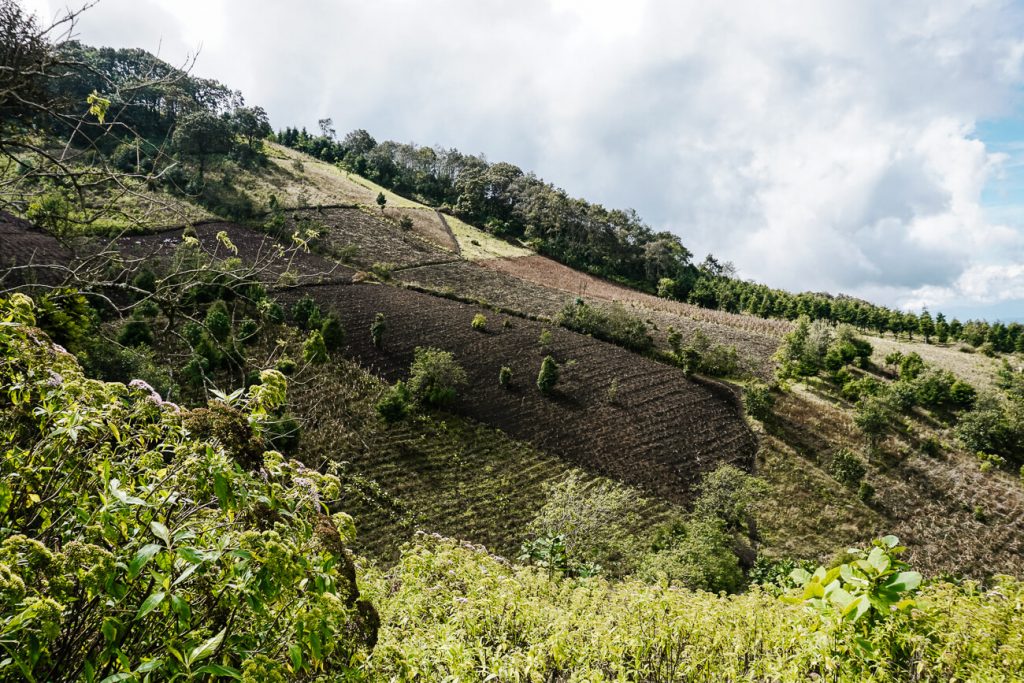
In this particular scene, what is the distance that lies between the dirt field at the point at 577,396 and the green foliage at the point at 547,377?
0.52 meters

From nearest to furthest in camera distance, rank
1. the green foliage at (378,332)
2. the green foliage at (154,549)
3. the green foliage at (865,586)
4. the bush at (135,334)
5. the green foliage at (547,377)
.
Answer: the green foliage at (154,549) < the green foliage at (865,586) < the bush at (135,334) < the green foliage at (547,377) < the green foliage at (378,332)

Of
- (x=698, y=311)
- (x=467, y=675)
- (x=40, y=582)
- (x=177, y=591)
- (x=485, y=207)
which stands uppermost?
(x=485, y=207)

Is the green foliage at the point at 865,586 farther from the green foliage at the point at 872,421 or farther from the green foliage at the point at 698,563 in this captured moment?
the green foliage at the point at 872,421

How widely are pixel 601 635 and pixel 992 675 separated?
9.90ft

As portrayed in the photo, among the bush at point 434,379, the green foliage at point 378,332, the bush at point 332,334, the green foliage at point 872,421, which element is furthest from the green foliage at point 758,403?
the bush at point 332,334

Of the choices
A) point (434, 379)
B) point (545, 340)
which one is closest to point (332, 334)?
point (434, 379)

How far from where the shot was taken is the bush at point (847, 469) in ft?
91.8

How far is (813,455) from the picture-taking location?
29766 mm

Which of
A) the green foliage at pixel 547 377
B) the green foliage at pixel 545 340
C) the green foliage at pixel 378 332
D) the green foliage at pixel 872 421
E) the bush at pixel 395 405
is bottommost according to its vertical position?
the bush at pixel 395 405

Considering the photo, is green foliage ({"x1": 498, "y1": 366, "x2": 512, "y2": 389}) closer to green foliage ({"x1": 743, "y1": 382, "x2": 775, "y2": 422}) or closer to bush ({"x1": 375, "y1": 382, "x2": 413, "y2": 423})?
bush ({"x1": 375, "y1": 382, "x2": 413, "y2": 423})

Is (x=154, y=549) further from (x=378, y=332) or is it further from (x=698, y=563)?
(x=378, y=332)

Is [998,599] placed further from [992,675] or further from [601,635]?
[601,635]

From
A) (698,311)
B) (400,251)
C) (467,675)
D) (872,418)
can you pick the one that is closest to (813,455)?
(872,418)

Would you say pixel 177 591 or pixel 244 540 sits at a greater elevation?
pixel 244 540
